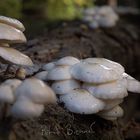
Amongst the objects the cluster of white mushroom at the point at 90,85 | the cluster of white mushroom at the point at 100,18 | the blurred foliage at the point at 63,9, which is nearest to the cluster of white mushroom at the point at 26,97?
the cluster of white mushroom at the point at 90,85

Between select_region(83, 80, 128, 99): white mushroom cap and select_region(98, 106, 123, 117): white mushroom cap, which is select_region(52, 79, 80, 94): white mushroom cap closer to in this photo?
select_region(83, 80, 128, 99): white mushroom cap

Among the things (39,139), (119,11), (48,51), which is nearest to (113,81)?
(39,139)

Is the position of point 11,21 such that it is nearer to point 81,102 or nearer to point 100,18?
point 81,102

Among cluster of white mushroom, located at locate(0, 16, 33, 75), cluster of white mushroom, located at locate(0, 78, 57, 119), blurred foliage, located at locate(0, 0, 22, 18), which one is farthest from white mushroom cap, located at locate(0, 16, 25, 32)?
blurred foliage, located at locate(0, 0, 22, 18)

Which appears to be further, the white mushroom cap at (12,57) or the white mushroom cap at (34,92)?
the white mushroom cap at (12,57)

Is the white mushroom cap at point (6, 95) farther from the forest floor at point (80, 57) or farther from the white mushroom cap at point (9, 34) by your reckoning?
the white mushroom cap at point (9, 34)

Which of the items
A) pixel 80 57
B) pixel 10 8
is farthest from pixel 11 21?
pixel 10 8
